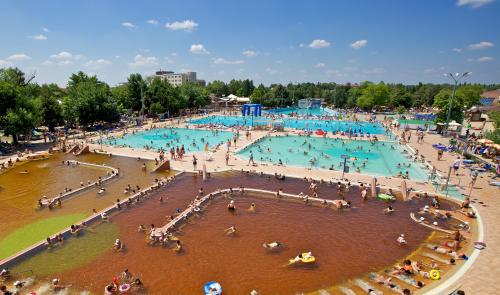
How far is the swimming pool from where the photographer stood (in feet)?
132

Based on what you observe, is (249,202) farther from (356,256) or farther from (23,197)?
(23,197)

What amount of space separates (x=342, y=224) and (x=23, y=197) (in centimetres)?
2272

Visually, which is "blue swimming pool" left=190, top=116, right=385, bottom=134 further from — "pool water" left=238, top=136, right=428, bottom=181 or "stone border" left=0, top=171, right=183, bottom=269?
"stone border" left=0, top=171, right=183, bottom=269

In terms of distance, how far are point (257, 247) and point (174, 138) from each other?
34.2 meters

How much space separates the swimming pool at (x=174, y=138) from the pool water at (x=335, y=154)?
7.30 m

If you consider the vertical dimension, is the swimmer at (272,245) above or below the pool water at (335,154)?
below

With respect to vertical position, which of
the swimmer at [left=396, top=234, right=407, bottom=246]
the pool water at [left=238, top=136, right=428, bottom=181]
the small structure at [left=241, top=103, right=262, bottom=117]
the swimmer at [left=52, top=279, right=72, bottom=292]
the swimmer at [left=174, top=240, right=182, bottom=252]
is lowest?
the swimmer at [left=52, top=279, right=72, bottom=292]

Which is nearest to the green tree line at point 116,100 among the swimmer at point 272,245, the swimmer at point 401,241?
the swimmer at point 272,245

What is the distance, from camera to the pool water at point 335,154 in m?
28.9

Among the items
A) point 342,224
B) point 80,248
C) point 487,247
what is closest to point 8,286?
point 80,248

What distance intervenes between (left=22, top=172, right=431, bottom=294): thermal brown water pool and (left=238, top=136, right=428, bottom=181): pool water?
8955 mm

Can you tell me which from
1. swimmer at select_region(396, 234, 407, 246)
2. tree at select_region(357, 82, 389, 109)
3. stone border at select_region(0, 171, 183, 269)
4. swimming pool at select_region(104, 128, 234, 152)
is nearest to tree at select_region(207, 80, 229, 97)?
tree at select_region(357, 82, 389, 109)

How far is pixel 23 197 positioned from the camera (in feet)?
69.5

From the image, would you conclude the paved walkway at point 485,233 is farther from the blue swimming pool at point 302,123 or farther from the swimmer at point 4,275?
the blue swimming pool at point 302,123
